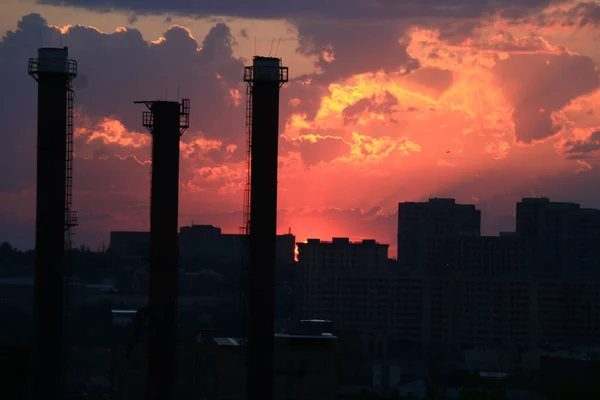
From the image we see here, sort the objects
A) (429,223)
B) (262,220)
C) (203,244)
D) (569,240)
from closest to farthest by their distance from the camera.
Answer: (262,220)
(569,240)
(429,223)
(203,244)

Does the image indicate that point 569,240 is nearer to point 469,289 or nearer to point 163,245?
point 469,289

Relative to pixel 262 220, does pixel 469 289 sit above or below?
below

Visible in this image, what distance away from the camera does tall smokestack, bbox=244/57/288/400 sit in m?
39.2

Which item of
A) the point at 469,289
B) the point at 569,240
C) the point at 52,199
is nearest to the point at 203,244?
the point at 569,240

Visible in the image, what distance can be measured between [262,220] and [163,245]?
3.37 meters

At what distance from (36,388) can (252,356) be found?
703cm

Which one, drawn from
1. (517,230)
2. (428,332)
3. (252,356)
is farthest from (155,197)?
(517,230)

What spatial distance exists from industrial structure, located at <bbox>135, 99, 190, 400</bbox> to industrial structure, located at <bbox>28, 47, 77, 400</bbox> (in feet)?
9.31

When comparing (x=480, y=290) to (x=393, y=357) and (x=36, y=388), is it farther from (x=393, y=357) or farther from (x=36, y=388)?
(x=36, y=388)

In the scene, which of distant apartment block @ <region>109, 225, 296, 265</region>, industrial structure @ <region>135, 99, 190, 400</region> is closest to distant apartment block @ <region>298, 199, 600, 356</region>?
distant apartment block @ <region>109, 225, 296, 265</region>

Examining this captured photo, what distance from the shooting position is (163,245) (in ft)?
133

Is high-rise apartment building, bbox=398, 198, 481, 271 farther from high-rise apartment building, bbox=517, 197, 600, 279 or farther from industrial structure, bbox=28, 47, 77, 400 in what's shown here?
industrial structure, bbox=28, 47, 77, 400

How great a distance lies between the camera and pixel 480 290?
129875 millimetres

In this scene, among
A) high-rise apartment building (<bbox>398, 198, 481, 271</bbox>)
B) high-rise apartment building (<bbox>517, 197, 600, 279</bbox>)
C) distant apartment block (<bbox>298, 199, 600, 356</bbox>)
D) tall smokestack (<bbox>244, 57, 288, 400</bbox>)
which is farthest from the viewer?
Result: high-rise apartment building (<bbox>398, 198, 481, 271</bbox>)
